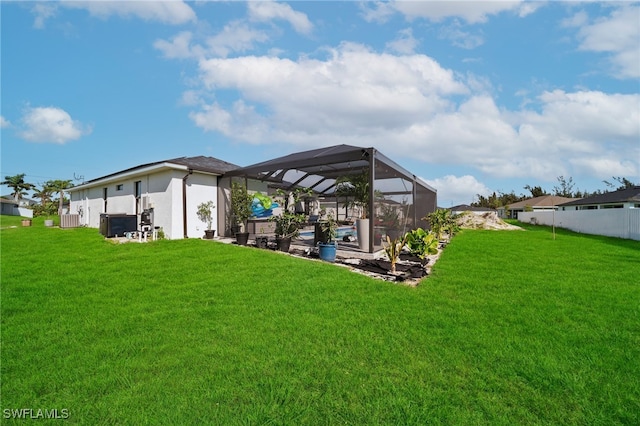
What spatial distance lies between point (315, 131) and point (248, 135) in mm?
3613

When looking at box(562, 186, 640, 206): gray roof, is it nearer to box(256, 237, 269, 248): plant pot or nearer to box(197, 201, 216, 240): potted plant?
box(256, 237, 269, 248): plant pot

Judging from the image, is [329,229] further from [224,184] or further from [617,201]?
[617,201]

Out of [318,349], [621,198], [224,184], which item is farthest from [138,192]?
[621,198]

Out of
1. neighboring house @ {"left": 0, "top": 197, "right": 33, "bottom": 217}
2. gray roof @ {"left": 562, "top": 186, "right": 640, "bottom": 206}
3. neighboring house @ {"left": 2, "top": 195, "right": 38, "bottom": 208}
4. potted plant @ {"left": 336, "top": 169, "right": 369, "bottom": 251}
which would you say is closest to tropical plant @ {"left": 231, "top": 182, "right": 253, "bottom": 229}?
potted plant @ {"left": 336, "top": 169, "right": 369, "bottom": 251}

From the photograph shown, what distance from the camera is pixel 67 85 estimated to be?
351 inches

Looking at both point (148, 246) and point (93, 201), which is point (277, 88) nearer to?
point (148, 246)

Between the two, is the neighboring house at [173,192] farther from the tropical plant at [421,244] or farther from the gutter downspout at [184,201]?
the tropical plant at [421,244]

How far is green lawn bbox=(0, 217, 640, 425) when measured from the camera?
195 cm

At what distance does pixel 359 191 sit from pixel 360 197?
18 centimetres

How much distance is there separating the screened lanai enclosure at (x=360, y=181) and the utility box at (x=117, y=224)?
4300 mm

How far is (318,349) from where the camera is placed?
2732mm

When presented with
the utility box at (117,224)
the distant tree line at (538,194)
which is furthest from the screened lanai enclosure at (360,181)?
the distant tree line at (538,194)

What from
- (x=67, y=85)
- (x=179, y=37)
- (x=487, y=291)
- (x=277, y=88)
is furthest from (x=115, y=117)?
(x=487, y=291)

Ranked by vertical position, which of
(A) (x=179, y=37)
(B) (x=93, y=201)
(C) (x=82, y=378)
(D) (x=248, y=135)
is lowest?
(C) (x=82, y=378)
